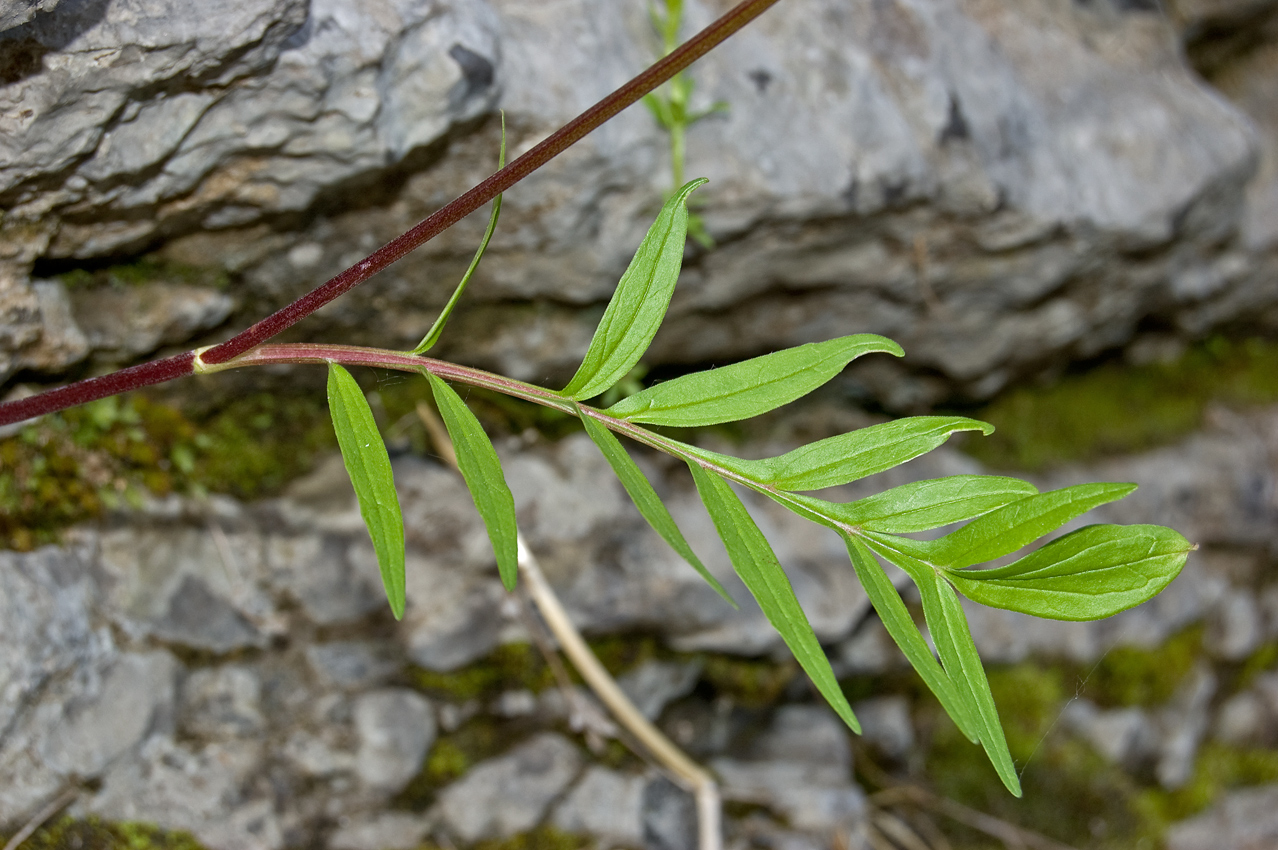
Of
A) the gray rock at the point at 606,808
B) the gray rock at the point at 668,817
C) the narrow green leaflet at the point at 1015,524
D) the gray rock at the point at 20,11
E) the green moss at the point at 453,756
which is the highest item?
the gray rock at the point at 20,11

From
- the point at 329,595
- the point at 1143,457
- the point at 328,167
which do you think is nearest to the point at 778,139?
the point at 328,167

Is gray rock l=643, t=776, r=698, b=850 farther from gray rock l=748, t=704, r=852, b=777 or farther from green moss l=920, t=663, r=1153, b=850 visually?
green moss l=920, t=663, r=1153, b=850

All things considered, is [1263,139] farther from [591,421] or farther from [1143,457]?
[591,421]

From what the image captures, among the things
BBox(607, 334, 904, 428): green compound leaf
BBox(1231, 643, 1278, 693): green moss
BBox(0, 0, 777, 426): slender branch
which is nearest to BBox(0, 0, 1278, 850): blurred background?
BBox(1231, 643, 1278, 693): green moss

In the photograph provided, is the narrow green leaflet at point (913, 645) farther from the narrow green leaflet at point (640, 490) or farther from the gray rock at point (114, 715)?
the gray rock at point (114, 715)

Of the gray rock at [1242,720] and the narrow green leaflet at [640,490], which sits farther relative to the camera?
the gray rock at [1242,720]


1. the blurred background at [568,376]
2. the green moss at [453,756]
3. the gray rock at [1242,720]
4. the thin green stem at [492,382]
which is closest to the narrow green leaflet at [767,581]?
A: the thin green stem at [492,382]

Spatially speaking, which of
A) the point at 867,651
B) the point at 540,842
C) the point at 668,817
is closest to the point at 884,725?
the point at 867,651

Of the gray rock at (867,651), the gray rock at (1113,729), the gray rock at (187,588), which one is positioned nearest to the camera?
the gray rock at (187,588)
